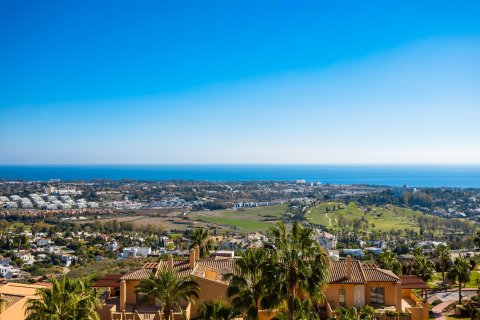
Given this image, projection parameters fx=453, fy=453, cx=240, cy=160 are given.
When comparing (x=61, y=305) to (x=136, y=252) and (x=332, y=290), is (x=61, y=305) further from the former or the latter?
(x=136, y=252)

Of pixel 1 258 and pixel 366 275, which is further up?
pixel 366 275

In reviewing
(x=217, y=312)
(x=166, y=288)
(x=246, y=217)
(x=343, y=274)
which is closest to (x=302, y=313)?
(x=217, y=312)

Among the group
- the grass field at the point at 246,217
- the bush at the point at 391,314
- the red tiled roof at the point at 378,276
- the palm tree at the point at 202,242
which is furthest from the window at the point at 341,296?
the grass field at the point at 246,217

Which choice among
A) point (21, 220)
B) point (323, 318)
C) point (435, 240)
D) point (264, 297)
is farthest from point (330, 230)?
point (264, 297)

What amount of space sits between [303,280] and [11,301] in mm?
19504

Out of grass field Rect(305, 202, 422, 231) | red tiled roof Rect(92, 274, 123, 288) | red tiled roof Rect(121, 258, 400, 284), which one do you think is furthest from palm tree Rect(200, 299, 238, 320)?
grass field Rect(305, 202, 422, 231)

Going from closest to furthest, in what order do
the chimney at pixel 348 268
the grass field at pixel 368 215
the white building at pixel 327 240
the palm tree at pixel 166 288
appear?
the palm tree at pixel 166 288 < the chimney at pixel 348 268 < the white building at pixel 327 240 < the grass field at pixel 368 215

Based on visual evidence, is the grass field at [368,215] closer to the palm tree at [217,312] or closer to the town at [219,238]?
the town at [219,238]

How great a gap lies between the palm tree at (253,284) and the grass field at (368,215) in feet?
350

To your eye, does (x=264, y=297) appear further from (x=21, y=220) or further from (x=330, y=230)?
(x=21, y=220)

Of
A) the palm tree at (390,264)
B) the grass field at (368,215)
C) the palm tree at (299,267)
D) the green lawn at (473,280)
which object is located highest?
the palm tree at (299,267)

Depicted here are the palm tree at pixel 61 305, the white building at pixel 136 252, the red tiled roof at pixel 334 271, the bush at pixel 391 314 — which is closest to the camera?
the palm tree at pixel 61 305

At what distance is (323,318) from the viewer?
83.1 ft

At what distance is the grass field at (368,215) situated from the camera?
131500 millimetres
